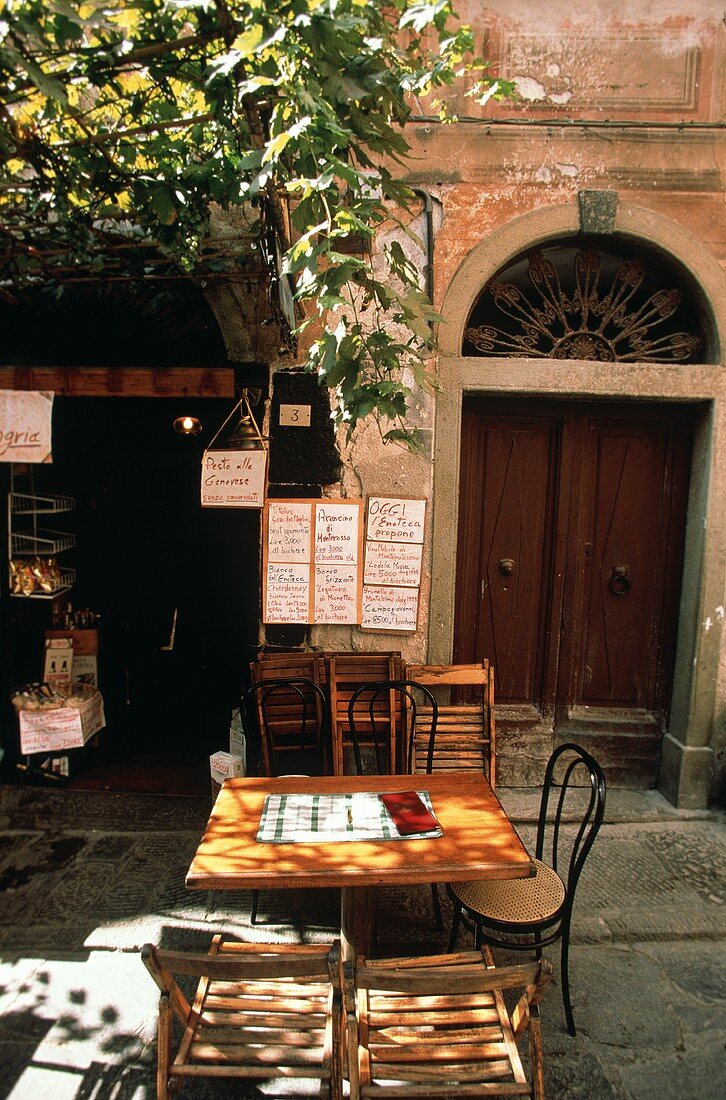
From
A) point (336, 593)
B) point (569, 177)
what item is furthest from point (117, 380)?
point (569, 177)

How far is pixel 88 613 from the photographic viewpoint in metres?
5.13

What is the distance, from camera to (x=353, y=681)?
421cm

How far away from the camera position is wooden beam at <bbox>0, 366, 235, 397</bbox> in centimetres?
399

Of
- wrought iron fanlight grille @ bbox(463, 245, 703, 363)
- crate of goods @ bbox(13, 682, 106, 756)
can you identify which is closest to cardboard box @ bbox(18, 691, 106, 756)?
crate of goods @ bbox(13, 682, 106, 756)

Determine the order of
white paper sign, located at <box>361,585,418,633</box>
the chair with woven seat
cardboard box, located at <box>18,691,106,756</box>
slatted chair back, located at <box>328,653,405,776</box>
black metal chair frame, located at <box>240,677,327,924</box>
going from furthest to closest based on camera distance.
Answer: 1. white paper sign, located at <box>361,585,418,633</box>
2. cardboard box, located at <box>18,691,106,756</box>
3. slatted chair back, located at <box>328,653,405,776</box>
4. black metal chair frame, located at <box>240,677,327,924</box>
5. the chair with woven seat

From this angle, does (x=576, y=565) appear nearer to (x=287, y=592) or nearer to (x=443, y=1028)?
(x=287, y=592)

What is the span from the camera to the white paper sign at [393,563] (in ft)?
14.3

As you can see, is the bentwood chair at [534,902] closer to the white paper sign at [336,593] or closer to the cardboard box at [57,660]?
the white paper sign at [336,593]

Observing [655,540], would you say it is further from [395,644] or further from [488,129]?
[488,129]

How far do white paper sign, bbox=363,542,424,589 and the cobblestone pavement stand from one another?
1.77m

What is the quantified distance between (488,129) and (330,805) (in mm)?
4189

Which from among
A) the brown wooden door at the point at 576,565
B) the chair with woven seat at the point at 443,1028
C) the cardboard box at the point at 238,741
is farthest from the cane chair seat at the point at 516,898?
the brown wooden door at the point at 576,565

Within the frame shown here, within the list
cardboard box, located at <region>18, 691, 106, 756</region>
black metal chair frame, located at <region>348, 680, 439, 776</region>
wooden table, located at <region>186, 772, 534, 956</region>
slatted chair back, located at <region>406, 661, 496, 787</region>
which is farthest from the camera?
cardboard box, located at <region>18, 691, 106, 756</region>

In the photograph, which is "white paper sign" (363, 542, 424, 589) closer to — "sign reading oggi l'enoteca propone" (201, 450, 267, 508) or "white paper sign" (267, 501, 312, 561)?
"white paper sign" (267, 501, 312, 561)
